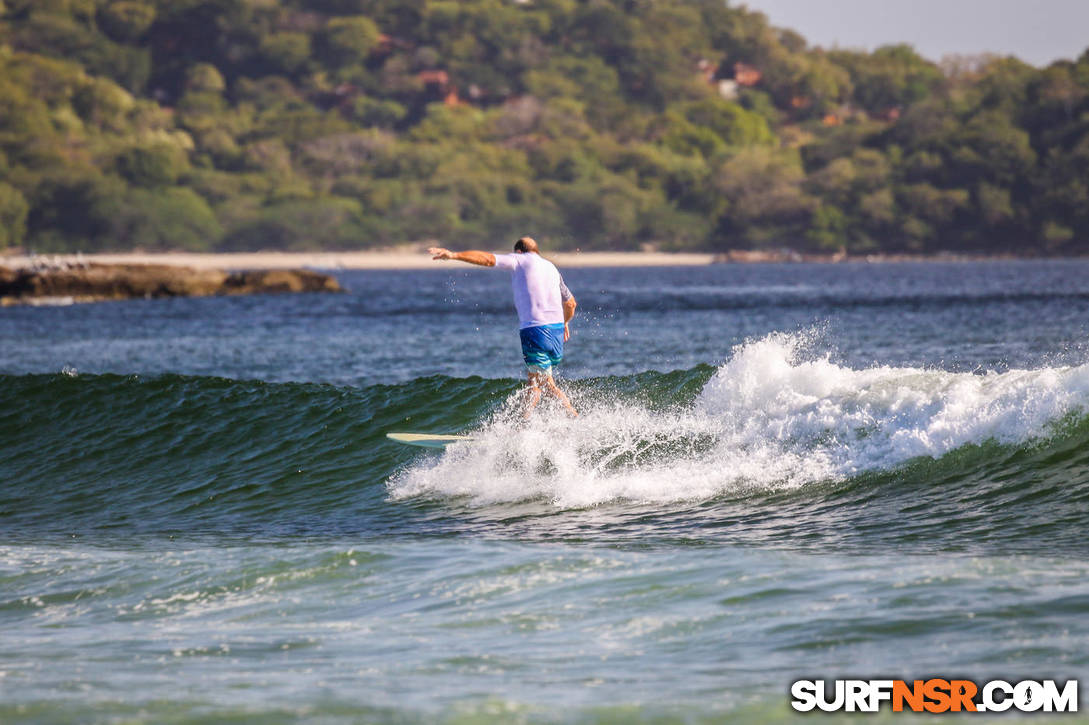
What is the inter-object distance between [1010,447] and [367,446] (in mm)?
7618

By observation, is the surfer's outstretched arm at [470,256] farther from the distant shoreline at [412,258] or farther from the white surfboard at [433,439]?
the distant shoreline at [412,258]

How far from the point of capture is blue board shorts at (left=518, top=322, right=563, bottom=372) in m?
13.6

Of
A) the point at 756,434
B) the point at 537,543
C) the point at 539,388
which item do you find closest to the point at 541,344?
the point at 539,388

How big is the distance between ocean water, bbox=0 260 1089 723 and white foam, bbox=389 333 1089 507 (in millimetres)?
36

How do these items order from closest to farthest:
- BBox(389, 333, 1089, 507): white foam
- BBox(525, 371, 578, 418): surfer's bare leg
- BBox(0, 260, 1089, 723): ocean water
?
1. BBox(0, 260, 1089, 723): ocean water
2. BBox(389, 333, 1089, 507): white foam
3. BBox(525, 371, 578, 418): surfer's bare leg

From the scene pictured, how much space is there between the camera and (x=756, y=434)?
1340 centimetres

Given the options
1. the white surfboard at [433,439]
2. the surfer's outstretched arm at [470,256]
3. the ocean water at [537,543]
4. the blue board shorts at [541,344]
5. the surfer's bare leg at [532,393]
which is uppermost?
the surfer's outstretched arm at [470,256]

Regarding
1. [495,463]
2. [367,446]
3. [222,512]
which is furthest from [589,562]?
[367,446]

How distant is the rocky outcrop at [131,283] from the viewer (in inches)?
3054

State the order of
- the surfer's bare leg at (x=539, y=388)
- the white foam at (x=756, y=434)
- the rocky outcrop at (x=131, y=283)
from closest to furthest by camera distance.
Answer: the white foam at (x=756, y=434), the surfer's bare leg at (x=539, y=388), the rocky outcrop at (x=131, y=283)

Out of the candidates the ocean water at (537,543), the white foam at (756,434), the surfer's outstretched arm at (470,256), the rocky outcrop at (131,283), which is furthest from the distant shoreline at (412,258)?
the surfer's outstretched arm at (470,256)

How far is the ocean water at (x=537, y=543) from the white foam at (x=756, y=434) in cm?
4

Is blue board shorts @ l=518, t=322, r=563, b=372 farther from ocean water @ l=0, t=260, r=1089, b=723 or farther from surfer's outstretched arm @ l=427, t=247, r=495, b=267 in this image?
surfer's outstretched arm @ l=427, t=247, r=495, b=267

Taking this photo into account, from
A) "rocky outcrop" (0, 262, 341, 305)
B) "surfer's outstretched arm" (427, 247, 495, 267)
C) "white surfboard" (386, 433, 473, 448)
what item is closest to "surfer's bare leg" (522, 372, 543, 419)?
"white surfboard" (386, 433, 473, 448)
